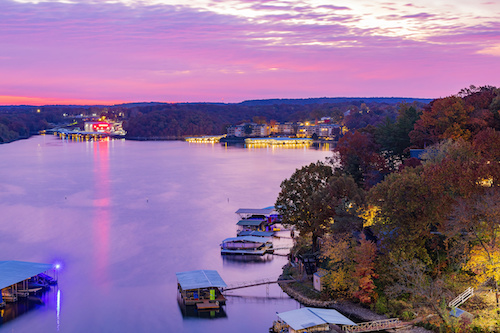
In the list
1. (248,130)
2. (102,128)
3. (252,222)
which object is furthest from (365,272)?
(102,128)

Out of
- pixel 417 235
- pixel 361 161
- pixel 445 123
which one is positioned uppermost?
pixel 445 123

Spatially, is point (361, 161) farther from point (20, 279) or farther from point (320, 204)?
point (20, 279)

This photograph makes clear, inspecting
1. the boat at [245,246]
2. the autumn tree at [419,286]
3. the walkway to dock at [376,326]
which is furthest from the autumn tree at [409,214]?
the boat at [245,246]

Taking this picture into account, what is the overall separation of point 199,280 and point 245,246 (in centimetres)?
451

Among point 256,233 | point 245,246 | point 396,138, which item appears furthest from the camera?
point 396,138

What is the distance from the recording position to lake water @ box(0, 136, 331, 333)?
12562mm

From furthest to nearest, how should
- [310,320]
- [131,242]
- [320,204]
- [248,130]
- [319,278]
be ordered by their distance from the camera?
[248,130] → [131,242] → [320,204] → [319,278] → [310,320]

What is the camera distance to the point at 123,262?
17000mm

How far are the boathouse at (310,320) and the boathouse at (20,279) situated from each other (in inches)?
261

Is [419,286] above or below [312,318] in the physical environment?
above

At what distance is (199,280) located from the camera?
13.3m

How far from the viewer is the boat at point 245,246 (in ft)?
57.7

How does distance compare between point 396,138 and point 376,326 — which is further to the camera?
point 396,138

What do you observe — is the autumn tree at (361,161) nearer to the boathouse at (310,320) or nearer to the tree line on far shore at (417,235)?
the tree line on far shore at (417,235)
